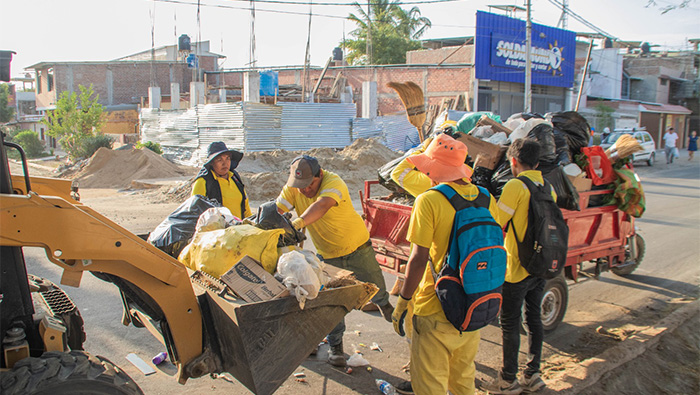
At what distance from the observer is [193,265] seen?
10.2ft

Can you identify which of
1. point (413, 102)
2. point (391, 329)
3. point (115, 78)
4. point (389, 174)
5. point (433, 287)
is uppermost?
point (115, 78)

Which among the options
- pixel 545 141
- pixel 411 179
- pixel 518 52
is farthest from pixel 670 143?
pixel 411 179

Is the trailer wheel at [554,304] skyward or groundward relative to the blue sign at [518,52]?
groundward

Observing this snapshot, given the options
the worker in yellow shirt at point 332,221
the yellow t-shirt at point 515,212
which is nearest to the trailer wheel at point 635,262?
the yellow t-shirt at point 515,212

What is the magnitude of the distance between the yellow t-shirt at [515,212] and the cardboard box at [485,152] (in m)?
1.25

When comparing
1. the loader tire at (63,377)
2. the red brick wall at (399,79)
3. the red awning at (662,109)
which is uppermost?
the red brick wall at (399,79)

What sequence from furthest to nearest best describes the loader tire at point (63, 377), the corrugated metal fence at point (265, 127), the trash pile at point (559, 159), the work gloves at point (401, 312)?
the corrugated metal fence at point (265, 127), the trash pile at point (559, 159), the work gloves at point (401, 312), the loader tire at point (63, 377)

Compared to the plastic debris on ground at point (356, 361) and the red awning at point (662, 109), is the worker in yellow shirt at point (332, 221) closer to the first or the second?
the plastic debris on ground at point (356, 361)

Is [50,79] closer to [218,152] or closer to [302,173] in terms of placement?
Result: [218,152]

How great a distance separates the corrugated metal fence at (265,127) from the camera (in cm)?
1966

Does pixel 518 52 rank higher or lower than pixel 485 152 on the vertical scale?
higher

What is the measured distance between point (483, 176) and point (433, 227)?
2.47 metres

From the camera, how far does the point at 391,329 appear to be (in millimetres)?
5055

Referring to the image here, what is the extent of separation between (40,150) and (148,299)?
1251 inches
